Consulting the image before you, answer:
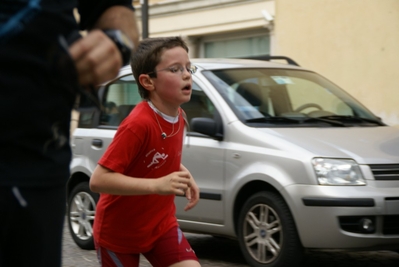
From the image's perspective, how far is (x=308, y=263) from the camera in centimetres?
721

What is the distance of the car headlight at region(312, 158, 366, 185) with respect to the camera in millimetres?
6215

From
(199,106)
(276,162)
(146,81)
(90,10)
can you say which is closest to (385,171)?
(276,162)

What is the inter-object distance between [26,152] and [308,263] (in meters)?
5.67

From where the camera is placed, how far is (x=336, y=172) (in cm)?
623

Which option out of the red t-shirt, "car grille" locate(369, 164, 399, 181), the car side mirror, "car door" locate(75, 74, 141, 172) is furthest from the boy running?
"car door" locate(75, 74, 141, 172)

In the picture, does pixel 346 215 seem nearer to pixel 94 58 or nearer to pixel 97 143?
pixel 97 143

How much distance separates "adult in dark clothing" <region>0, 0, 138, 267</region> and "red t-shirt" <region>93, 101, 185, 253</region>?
1.97m

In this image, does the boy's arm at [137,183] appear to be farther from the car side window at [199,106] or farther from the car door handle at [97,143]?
the car door handle at [97,143]

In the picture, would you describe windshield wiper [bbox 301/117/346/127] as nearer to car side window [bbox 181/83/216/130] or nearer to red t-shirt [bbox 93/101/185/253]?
car side window [bbox 181/83/216/130]

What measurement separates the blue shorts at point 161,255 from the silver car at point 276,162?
241cm

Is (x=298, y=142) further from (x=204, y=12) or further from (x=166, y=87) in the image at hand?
(x=204, y=12)

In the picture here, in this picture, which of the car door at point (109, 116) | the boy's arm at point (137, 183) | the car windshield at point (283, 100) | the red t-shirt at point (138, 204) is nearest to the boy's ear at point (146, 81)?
the red t-shirt at point (138, 204)

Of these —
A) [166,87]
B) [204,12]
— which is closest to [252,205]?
[166,87]

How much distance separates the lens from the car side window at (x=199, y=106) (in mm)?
7273
